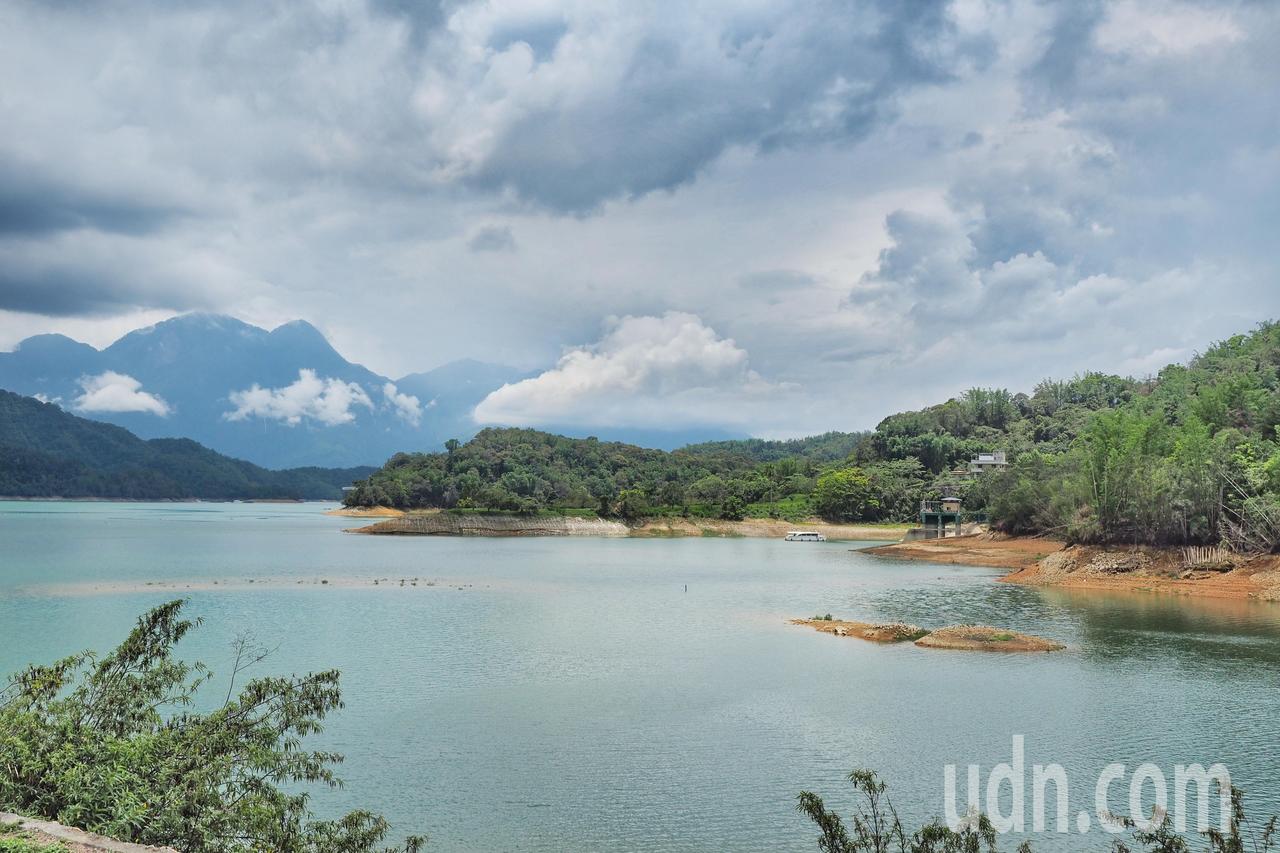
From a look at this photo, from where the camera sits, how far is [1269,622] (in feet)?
118

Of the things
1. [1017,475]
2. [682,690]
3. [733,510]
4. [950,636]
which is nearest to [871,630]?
[950,636]

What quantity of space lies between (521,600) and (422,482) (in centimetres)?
11898

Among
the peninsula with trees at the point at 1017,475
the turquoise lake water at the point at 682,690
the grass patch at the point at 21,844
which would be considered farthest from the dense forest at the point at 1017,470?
the grass patch at the point at 21,844

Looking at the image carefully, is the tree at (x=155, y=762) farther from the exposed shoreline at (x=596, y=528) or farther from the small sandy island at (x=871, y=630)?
the exposed shoreline at (x=596, y=528)

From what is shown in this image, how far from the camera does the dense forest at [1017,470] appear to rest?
51.4 m

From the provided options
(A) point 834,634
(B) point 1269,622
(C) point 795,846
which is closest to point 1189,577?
(B) point 1269,622

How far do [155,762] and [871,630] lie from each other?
26.7 m

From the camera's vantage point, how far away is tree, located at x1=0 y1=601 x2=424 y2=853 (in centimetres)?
1005

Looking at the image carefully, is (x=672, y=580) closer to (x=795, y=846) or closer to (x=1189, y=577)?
(x=1189, y=577)

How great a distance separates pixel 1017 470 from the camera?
302 feet

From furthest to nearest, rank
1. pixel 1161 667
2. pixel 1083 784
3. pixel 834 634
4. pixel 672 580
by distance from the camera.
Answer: pixel 672 580 < pixel 834 634 < pixel 1161 667 < pixel 1083 784

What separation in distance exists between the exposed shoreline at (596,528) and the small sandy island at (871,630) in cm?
8043

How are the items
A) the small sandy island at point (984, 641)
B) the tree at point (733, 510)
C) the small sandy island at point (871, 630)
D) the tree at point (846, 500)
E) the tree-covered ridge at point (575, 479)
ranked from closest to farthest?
the small sandy island at point (984, 641) → the small sandy island at point (871, 630) → the tree at point (733, 510) → the tree at point (846, 500) → the tree-covered ridge at point (575, 479)

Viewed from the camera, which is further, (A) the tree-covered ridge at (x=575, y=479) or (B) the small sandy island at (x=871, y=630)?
(A) the tree-covered ridge at (x=575, y=479)
